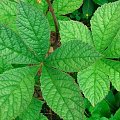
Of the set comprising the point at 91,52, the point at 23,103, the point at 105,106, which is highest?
the point at 91,52

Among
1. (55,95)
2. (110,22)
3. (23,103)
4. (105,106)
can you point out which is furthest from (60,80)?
(105,106)

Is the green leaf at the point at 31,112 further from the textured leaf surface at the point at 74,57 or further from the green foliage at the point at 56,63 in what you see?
the textured leaf surface at the point at 74,57

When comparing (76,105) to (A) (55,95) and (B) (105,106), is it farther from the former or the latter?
(B) (105,106)

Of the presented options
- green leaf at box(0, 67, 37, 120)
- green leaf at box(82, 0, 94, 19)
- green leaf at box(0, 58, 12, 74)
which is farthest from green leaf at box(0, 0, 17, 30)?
green leaf at box(82, 0, 94, 19)

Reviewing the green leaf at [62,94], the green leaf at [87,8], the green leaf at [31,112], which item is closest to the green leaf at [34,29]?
the green leaf at [62,94]

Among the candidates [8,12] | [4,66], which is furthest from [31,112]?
[8,12]

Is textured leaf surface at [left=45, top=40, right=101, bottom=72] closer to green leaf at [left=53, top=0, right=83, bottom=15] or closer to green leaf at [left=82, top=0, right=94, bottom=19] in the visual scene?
green leaf at [left=53, top=0, right=83, bottom=15]

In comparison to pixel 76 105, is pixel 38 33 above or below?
above

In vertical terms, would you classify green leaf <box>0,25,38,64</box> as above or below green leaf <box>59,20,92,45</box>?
below
